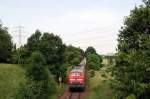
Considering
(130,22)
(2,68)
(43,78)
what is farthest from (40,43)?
(130,22)

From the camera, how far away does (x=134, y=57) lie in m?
24.0

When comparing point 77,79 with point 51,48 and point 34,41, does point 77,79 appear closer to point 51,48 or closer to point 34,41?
point 51,48

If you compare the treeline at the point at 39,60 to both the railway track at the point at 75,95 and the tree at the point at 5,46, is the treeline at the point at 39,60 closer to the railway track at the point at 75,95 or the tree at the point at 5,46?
the tree at the point at 5,46

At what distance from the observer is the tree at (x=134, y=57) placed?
23.3 m

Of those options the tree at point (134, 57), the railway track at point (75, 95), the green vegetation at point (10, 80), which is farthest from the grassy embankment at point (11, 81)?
the tree at point (134, 57)

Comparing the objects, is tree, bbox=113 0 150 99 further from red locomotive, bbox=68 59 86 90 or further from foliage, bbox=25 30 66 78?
foliage, bbox=25 30 66 78

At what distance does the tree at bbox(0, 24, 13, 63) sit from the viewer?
69.2 m

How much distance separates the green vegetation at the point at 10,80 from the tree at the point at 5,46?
1165 cm

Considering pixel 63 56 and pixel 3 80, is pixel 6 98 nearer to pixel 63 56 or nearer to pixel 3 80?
pixel 3 80

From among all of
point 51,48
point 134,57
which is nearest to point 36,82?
point 51,48

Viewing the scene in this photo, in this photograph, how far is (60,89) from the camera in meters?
53.1

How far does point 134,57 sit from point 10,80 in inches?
1166

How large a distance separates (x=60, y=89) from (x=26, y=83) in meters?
13.4

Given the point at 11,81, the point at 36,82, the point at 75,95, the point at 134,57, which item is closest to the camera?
the point at 134,57
